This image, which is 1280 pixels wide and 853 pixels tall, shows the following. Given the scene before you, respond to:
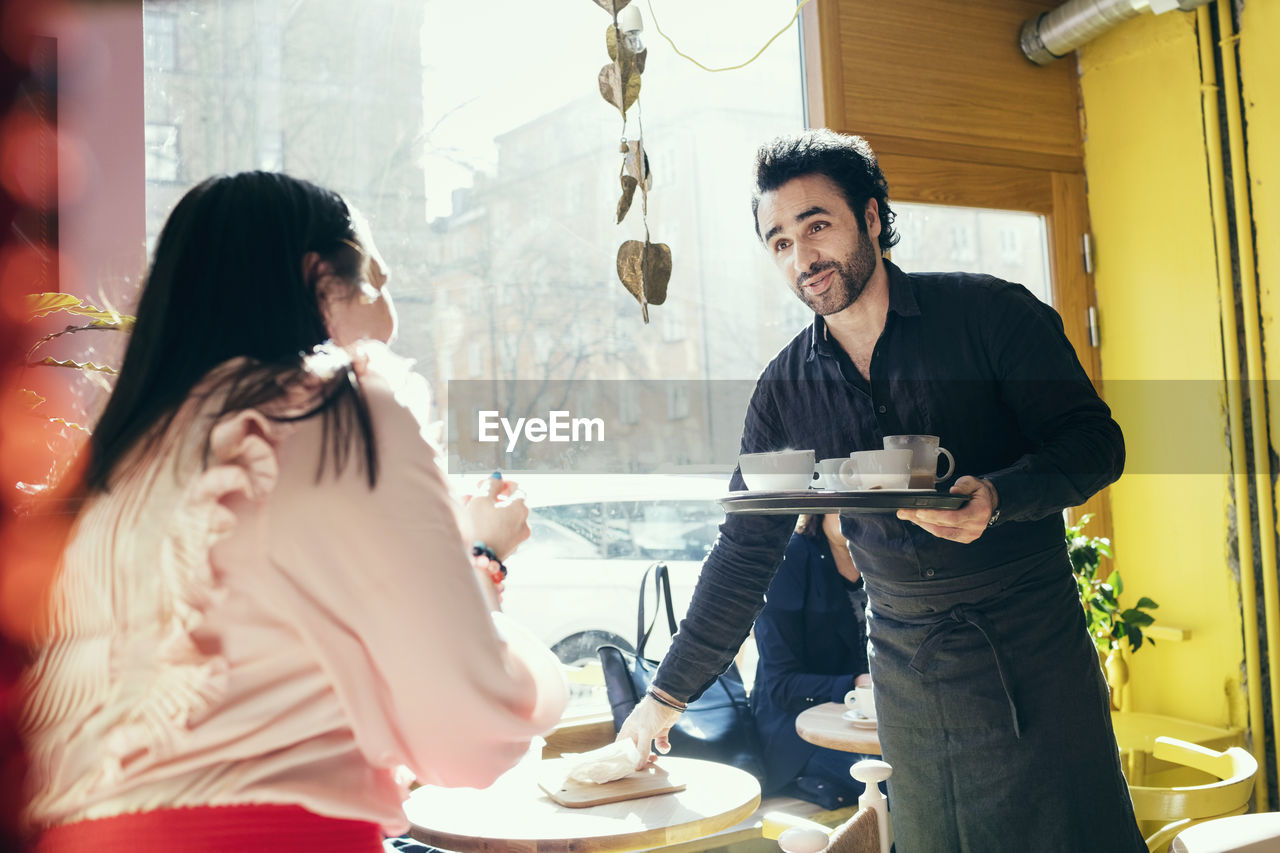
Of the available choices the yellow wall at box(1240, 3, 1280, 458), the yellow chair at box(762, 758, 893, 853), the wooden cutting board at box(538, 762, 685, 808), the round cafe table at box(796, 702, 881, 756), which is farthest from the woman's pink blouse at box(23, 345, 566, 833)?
the yellow wall at box(1240, 3, 1280, 458)

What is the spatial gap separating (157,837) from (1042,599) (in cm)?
136

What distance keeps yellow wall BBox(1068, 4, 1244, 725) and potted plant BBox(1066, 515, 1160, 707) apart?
19 centimetres

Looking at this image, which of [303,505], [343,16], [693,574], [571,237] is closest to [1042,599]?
[303,505]

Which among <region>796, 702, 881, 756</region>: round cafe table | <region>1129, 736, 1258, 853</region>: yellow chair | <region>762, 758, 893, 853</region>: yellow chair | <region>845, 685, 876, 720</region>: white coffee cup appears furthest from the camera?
<region>845, 685, 876, 720</region>: white coffee cup

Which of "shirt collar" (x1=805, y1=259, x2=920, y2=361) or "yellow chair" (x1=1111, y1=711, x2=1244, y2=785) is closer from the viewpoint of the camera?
"shirt collar" (x1=805, y1=259, x2=920, y2=361)

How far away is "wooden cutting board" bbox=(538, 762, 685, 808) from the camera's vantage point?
178 centimetres

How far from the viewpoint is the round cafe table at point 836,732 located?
2.32 meters

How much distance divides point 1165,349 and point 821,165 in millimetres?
2094

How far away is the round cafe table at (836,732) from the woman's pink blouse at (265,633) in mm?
1600

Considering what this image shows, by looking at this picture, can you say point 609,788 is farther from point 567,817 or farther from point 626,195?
Result: point 626,195

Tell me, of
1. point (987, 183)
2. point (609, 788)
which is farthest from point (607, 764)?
point (987, 183)

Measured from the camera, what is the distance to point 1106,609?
3.20 m

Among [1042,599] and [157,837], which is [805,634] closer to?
[1042,599]

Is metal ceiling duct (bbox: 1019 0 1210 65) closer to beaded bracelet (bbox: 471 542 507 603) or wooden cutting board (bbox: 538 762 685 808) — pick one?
wooden cutting board (bbox: 538 762 685 808)
